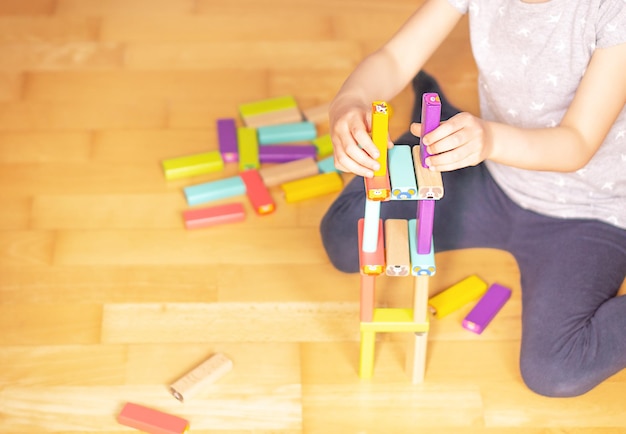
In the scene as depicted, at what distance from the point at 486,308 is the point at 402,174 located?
0.45 metres

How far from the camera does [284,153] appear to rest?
174cm

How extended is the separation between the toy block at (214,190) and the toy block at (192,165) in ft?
0.15

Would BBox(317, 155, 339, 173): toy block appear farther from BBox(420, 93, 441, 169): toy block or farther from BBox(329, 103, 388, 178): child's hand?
BBox(420, 93, 441, 169): toy block

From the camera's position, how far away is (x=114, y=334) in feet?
4.66

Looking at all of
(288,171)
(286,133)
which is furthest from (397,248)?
(286,133)

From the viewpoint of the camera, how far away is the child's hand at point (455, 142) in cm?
106

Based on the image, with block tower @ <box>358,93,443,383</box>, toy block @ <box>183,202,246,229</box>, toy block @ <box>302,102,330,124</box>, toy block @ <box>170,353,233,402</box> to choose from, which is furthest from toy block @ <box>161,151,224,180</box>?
block tower @ <box>358,93,443,383</box>

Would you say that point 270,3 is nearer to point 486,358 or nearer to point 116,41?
point 116,41

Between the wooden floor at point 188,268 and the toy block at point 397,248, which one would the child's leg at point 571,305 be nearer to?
the wooden floor at point 188,268

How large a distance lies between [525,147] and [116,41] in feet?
3.87

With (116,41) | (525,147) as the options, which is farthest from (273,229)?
(116,41)

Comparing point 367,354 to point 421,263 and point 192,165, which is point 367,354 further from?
point 192,165

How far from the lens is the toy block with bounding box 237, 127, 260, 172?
1717 mm

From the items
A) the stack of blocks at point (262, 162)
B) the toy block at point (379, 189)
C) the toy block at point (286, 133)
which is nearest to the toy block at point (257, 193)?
the stack of blocks at point (262, 162)
